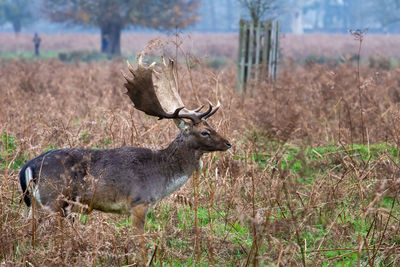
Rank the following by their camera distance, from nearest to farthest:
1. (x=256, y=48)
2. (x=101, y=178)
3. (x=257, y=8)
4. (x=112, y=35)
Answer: (x=101, y=178)
(x=256, y=48)
(x=257, y=8)
(x=112, y=35)

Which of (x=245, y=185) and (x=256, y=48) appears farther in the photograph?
(x=256, y=48)

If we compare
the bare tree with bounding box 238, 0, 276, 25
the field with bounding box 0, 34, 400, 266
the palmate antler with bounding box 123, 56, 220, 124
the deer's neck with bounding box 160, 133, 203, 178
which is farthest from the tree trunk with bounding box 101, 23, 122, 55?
the deer's neck with bounding box 160, 133, 203, 178

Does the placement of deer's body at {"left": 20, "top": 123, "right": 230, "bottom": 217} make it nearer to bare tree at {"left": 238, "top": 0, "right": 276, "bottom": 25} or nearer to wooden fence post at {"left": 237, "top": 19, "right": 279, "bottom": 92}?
wooden fence post at {"left": 237, "top": 19, "right": 279, "bottom": 92}

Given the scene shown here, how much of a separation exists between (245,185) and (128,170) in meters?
1.57

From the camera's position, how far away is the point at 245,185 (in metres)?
5.60

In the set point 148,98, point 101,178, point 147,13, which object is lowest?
point 101,178

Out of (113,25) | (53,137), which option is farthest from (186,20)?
(53,137)

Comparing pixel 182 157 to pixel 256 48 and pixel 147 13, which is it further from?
pixel 147 13

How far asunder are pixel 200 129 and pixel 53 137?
281cm

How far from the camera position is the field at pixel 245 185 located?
3.82 meters

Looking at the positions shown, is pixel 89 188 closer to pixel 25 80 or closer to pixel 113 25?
pixel 25 80

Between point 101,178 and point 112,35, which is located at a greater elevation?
point 112,35

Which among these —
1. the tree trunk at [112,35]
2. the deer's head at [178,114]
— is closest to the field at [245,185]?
the deer's head at [178,114]

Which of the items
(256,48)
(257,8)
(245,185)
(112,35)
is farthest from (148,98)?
(112,35)
